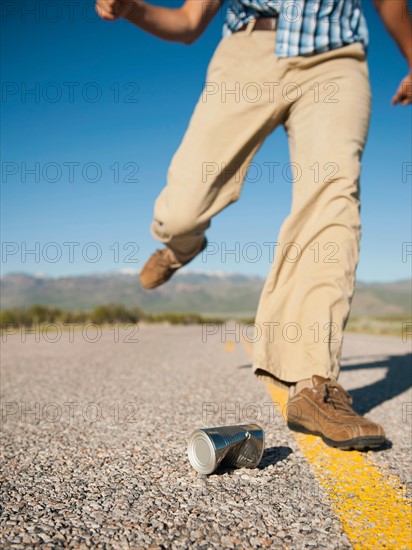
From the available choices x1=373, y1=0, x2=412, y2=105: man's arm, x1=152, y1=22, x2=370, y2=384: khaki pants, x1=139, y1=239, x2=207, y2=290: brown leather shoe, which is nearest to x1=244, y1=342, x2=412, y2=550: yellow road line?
x1=152, y1=22, x2=370, y2=384: khaki pants

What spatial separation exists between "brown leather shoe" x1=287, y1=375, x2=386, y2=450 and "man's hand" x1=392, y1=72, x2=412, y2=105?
179 centimetres

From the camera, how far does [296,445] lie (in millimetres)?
2127

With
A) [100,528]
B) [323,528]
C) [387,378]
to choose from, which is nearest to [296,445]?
[323,528]

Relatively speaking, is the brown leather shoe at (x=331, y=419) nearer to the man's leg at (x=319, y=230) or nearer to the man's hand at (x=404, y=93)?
the man's leg at (x=319, y=230)

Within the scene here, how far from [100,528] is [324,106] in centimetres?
229

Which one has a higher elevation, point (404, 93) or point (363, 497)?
point (404, 93)

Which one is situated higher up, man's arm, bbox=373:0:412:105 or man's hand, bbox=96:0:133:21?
man's arm, bbox=373:0:412:105

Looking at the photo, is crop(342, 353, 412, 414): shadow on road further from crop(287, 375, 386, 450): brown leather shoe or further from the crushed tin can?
the crushed tin can

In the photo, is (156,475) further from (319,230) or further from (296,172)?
(296,172)

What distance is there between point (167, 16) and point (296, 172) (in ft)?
3.89

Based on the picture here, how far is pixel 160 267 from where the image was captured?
3541 mm

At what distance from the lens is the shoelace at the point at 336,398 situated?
222cm

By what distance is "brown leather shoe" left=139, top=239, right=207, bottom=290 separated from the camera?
3.47 m

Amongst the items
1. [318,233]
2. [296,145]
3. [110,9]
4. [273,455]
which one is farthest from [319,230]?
[110,9]
